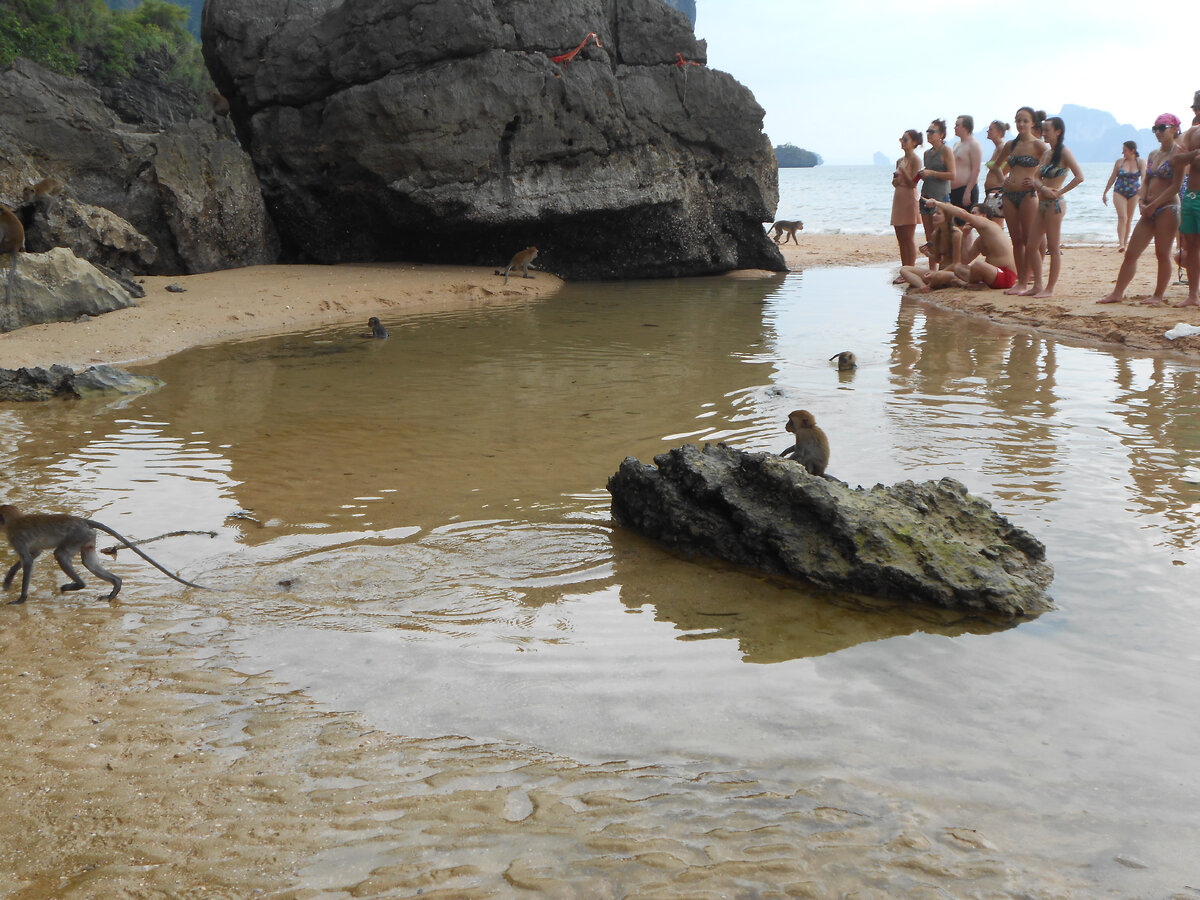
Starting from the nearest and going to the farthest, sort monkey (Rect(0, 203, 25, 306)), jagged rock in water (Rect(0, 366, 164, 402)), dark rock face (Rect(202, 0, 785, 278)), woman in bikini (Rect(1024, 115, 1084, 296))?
jagged rock in water (Rect(0, 366, 164, 402))
monkey (Rect(0, 203, 25, 306))
woman in bikini (Rect(1024, 115, 1084, 296))
dark rock face (Rect(202, 0, 785, 278))

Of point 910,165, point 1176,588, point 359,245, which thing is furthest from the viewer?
point 359,245

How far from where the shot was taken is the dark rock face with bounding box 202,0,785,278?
15.0m

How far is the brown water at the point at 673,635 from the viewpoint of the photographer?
2.64 metres

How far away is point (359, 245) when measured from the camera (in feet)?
54.4

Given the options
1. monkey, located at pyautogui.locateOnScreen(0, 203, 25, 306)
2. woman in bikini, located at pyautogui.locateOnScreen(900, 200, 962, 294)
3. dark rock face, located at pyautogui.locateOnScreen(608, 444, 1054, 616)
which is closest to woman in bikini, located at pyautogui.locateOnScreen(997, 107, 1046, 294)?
woman in bikini, located at pyautogui.locateOnScreen(900, 200, 962, 294)

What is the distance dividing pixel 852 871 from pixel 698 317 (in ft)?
35.0

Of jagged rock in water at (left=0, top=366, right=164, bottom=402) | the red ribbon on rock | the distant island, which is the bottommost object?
jagged rock in water at (left=0, top=366, right=164, bottom=402)

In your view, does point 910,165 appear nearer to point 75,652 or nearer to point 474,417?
point 474,417

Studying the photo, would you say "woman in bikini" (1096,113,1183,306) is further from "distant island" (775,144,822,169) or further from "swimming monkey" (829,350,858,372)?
"distant island" (775,144,822,169)

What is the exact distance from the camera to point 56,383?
26.6 feet

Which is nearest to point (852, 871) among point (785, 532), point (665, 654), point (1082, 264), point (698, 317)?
point (665, 654)

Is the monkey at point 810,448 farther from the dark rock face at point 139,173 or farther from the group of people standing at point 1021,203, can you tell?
the dark rock face at point 139,173

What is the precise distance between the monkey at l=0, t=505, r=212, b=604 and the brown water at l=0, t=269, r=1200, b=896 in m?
0.24

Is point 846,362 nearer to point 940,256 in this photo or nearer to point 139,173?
point 940,256
